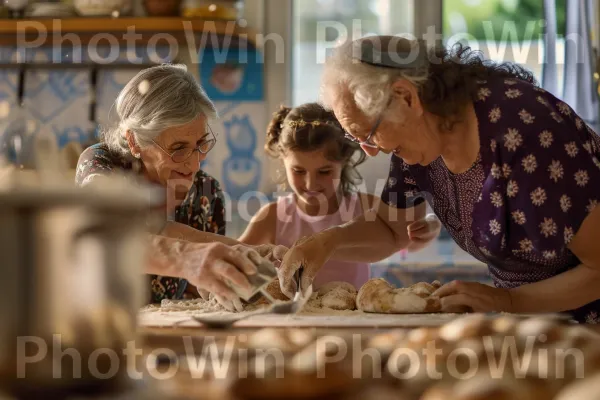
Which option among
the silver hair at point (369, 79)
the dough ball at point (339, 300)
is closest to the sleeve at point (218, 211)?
the dough ball at point (339, 300)

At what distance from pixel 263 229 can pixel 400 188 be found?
0.88 metres

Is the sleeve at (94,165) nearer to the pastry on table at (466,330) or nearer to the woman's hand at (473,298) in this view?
the woman's hand at (473,298)

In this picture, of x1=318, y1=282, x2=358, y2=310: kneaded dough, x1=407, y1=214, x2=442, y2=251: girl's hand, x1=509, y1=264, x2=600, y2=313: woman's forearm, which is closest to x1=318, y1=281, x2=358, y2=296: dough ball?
x1=318, y1=282, x2=358, y2=310: kneaded dough

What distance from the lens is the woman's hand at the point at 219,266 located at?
1.30 metres

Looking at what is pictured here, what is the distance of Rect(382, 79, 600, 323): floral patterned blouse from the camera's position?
147 centimetres

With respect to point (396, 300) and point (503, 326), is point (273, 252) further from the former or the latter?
point (503, 326)

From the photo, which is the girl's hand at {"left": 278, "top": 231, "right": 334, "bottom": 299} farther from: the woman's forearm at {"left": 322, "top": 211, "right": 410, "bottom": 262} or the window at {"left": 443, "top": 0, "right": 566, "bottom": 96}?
the window at {"left": 443, "top": 0, "right": 566, "bottom": 96}

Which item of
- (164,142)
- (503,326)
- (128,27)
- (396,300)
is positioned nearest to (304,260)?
(396,300)

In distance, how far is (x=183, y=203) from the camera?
217 centimetres

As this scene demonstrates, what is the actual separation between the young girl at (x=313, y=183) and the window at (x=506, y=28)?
125cm

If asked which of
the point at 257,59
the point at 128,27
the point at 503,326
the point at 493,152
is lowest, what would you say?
the point at 503,326

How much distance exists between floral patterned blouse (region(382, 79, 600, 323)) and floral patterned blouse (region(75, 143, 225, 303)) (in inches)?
31.4

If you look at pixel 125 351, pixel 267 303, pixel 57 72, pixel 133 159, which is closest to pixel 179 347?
pixel 125 351

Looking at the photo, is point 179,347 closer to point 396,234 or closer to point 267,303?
point 267,303
